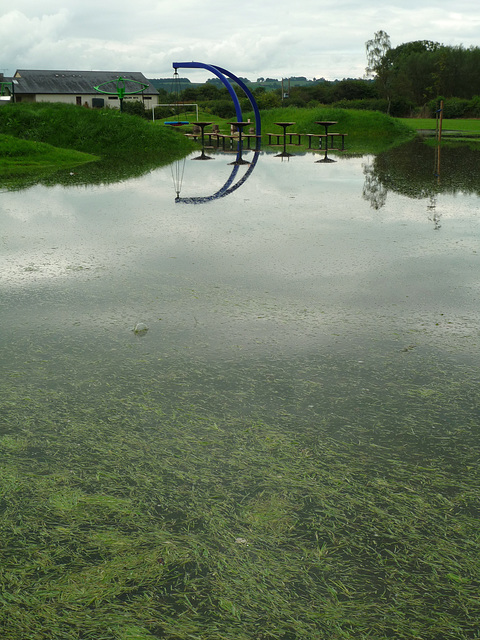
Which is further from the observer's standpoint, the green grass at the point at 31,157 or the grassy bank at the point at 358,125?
the grassy bank at the point at 358,125

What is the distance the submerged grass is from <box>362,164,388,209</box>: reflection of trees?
6973 mm

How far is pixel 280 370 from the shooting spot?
3.39 metres

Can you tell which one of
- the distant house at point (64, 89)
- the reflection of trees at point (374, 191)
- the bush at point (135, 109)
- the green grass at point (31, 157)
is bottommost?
the reflection of trees at point (374, 191)

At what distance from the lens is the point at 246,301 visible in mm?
4582

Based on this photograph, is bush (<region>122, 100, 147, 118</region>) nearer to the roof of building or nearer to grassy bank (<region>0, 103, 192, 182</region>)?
grassy bank (<region>0, 103, 192, 182</region>)

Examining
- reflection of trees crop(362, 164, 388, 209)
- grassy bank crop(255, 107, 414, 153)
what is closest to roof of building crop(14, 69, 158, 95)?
grassy bank crop(255, 107, 414, 153)

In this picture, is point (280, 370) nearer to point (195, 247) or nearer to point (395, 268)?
point (395, 268)

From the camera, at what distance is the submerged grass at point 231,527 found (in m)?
1.80

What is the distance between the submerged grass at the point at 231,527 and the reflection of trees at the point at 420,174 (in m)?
6.98

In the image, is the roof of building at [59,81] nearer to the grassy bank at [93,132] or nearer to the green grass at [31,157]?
the grassy bank at [93,132]

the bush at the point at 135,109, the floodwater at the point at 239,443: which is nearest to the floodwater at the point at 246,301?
the floodwater at the point at 239,443

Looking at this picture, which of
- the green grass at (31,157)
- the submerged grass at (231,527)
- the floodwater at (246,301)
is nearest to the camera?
the submerged grass at (231,527)

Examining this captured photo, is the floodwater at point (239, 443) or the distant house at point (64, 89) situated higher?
the distant house at point (64, 89)

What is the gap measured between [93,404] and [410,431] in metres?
1.51
